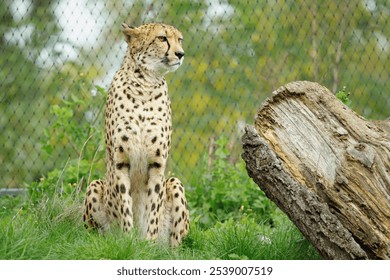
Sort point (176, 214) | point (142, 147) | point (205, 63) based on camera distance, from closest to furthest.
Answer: point (142, 147)
point (176, 214)
point (205, 63)

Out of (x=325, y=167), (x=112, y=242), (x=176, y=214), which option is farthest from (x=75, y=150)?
(x=325, y=167)

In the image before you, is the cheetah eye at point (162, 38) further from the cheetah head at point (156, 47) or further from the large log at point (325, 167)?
the large log at point (325, 167)

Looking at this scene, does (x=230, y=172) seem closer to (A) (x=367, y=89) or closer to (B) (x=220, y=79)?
(B) (x=220, y=79)

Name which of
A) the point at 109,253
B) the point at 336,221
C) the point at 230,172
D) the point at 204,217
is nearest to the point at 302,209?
the point at 336,221

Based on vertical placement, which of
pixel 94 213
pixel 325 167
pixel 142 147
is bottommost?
pixel 94 213

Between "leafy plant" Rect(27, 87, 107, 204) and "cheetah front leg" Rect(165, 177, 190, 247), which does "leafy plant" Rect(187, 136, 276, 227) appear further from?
"cheetah front leg" Rect(165, 177, 190, 247)

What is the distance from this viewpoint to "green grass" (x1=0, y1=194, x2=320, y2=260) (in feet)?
11.9

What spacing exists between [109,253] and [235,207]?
204 cm

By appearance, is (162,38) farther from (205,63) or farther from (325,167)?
(205,63)

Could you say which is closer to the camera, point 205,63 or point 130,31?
point 130,31

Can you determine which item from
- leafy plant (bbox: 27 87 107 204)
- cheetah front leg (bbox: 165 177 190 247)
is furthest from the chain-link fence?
cheetah front leg (bbox: 165 177 190 247)

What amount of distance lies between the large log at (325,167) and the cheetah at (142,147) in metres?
0.74

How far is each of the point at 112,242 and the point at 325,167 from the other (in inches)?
40.3

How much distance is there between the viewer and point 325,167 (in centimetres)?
347
